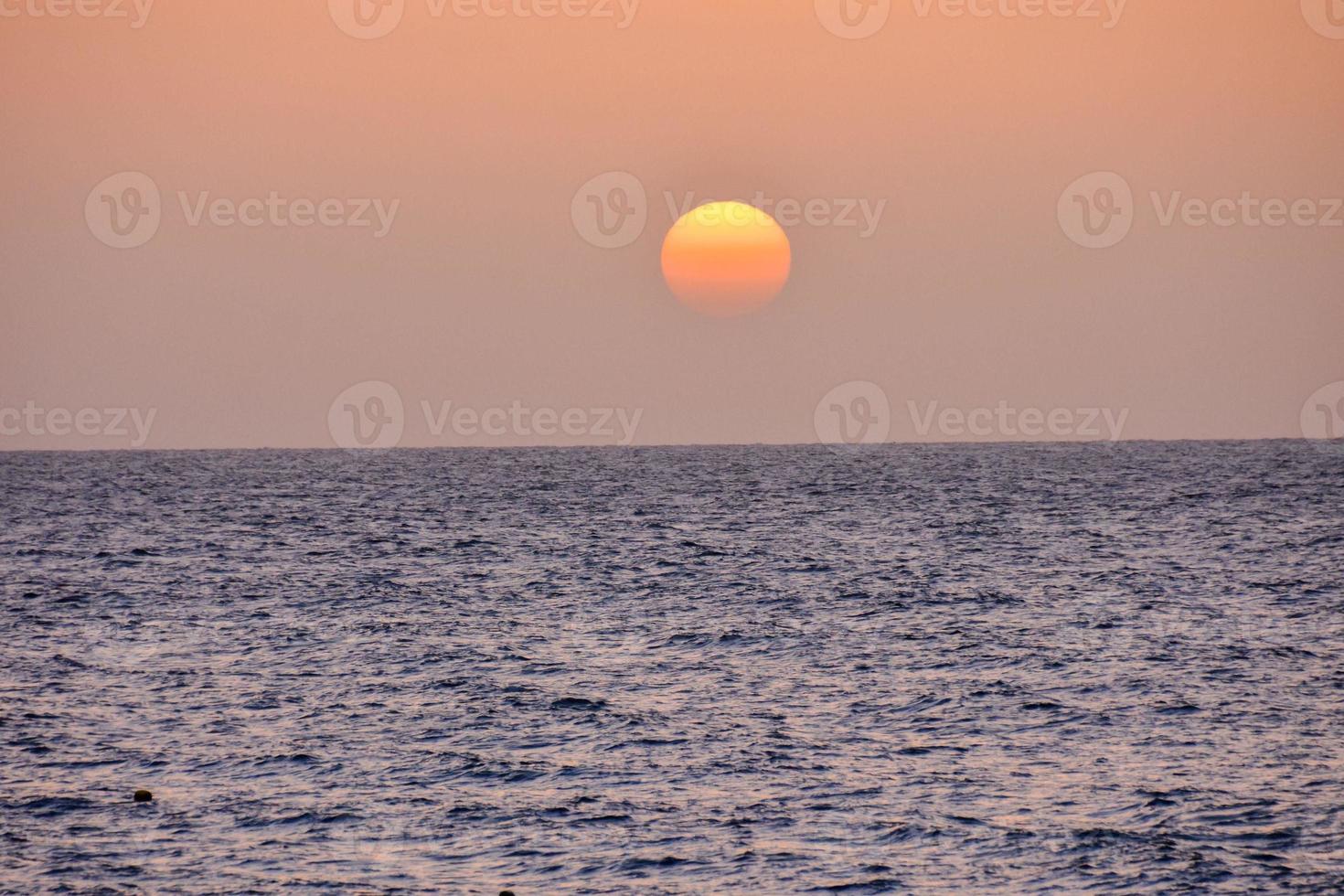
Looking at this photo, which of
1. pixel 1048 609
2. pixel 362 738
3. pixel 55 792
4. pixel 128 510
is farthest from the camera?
pixel 128 510

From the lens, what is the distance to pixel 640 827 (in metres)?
20.7

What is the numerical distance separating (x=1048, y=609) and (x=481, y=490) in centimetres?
8631

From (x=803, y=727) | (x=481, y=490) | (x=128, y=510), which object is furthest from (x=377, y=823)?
(x=481, y=490)

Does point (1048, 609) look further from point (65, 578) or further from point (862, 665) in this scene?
point (65, 578)

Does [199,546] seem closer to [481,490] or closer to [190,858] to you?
[190,858]

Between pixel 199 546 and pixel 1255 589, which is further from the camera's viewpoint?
pixel 199 546

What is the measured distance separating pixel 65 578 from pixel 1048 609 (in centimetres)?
3224

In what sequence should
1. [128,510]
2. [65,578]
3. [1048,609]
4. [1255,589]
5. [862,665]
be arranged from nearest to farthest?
[862,665], [1048,609], [1255,589], [65,578], [128,510]

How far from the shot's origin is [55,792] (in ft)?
73.4

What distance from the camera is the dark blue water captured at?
19.3 m

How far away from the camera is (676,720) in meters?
27.7

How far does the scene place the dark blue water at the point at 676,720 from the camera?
63.5ft

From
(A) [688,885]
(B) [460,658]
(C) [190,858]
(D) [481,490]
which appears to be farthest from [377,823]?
(D) [481,490]

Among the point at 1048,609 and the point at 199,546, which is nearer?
the point at 1048,609
